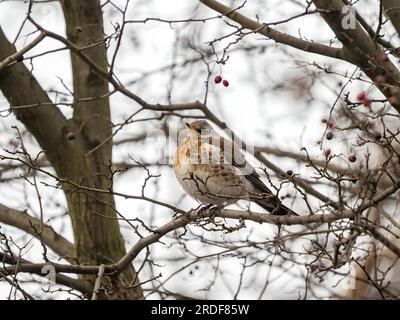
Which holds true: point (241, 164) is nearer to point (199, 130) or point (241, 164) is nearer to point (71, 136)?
point (199, 130)

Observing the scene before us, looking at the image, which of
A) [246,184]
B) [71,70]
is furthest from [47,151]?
[246,184]

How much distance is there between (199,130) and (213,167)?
0.52m

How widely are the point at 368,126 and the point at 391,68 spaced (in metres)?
1.03

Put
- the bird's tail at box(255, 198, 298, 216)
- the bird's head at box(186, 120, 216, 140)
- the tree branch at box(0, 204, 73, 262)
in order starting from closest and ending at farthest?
the bird's tail at box(255, 198, 298, 216)
the bird's head at box(186, 120, 216, 140)
the tree branch at box(0, 204, 73, 262)

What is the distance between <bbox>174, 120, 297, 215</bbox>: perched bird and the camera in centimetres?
723

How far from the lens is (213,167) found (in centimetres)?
733

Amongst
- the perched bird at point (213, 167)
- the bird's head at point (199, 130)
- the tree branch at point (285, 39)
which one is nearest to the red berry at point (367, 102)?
the tree branch at point (285, 39)

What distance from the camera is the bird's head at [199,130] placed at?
7.64m

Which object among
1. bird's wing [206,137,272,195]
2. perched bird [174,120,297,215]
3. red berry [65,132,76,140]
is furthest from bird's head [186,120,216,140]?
red berry [65,132,76,140]

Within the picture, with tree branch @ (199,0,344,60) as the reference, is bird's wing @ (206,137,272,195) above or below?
below

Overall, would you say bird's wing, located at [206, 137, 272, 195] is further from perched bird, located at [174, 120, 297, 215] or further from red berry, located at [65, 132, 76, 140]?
red berry, located at [65, 132, 76, 140]

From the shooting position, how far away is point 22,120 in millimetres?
8508
